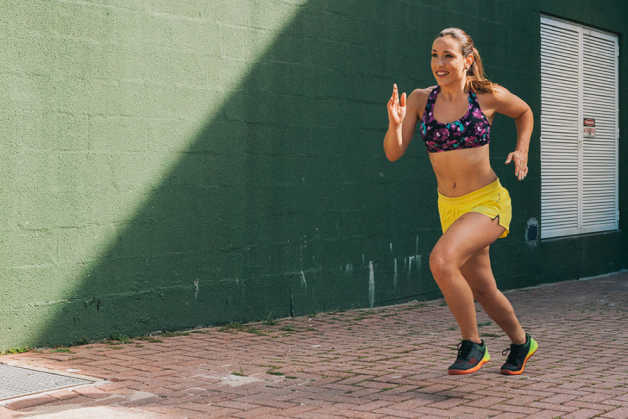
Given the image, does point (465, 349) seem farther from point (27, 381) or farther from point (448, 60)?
point (27, 381)

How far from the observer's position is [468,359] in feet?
16.7

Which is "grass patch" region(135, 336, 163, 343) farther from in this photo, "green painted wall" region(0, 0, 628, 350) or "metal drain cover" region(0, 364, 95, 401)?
"metal drain cover" region(0, 364, 95, 401)

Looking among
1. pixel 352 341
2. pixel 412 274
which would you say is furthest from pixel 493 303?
pixel 412 274

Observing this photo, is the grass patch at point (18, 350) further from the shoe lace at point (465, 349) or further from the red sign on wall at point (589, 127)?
the red sign on wall at point (589, 127)

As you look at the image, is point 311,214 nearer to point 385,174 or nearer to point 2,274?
point 385,174

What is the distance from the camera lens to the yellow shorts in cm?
522

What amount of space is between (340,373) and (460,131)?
173 cm

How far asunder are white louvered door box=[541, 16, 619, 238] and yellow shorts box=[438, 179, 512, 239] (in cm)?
628

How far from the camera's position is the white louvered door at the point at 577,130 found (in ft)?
37.7

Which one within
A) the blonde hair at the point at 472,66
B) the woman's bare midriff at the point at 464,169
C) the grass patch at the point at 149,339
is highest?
the blonde hair at the point at 472,66

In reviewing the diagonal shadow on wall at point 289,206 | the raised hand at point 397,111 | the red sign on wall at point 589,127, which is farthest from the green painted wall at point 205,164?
the red sign on wall at point 589,127

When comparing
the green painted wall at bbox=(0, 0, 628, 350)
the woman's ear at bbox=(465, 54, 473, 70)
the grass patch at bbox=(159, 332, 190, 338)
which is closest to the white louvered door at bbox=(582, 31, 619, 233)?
the green painted wall at bbox=(0, 0, 628, 350)

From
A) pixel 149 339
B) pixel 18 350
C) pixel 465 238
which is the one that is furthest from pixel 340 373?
pixel 18 350

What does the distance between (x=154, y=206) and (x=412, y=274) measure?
3317 mm
